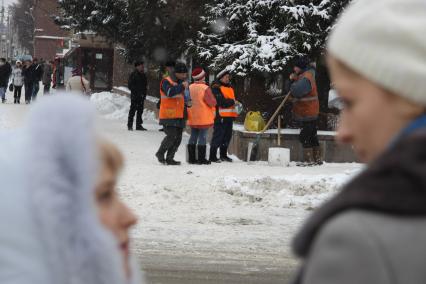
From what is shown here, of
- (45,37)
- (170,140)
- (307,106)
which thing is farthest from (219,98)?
(45,37)

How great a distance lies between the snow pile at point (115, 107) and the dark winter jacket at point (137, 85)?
3.68 metres

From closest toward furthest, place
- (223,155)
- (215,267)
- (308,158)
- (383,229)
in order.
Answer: (383,229), (215,267), (308,158), (223,155)

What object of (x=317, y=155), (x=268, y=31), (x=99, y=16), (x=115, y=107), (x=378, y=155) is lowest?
(x=115, y=107)

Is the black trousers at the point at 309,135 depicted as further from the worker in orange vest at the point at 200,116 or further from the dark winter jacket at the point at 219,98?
the worker in orange vest at the point at 200,116

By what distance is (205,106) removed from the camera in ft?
42.7

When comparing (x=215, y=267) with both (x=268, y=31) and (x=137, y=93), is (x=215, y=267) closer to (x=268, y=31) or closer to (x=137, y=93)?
(x=268, y=31)

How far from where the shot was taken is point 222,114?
13562 mm

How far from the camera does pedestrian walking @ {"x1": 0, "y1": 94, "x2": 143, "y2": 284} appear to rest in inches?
56.5

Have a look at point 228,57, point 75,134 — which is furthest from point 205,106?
point 75,134

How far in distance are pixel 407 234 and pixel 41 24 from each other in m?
85.7

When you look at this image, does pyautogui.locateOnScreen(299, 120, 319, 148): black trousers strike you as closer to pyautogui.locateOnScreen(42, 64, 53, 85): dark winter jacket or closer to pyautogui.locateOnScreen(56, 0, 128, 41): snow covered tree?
pyautogui.locateOnScreen(56, 0, 128, 41): snow covered tree

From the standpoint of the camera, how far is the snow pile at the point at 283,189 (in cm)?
967

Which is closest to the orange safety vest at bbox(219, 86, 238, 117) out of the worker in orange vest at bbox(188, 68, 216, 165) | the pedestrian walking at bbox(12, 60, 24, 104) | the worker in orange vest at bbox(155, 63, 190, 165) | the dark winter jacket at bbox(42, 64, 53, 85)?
the worker in orange vest at bbox(188, 68, 216, 165)

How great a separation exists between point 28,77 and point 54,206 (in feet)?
92.0
